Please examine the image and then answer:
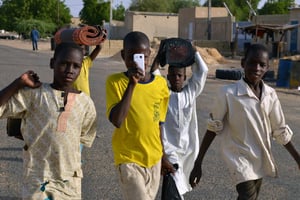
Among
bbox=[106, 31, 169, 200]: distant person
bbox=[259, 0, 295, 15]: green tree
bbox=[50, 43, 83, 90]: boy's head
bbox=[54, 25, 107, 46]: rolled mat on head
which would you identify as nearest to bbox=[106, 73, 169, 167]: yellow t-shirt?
bbox=[106, 31, 169, 200]: distant person

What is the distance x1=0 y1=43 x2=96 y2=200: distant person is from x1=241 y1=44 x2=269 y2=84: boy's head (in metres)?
1.24

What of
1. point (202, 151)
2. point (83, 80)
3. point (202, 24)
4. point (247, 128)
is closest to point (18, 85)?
point (202, 151)

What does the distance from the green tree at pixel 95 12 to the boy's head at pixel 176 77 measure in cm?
7600

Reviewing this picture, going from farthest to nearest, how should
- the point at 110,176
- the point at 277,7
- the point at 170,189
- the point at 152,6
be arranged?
the point at 152,6 < the point at 277,7 < the point at 110,176 < the point at 170,189

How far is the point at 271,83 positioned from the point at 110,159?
45.8 feet

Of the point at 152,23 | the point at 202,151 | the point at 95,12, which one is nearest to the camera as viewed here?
the point at 202,151

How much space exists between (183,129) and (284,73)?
1470cm

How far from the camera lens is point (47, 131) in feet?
10.5

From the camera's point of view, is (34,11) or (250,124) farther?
(34,11)

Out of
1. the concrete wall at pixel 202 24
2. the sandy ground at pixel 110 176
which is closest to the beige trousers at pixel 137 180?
the sandy ground at pixel 110 176

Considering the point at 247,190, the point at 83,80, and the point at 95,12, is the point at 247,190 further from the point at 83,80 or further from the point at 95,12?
the point at 95,12

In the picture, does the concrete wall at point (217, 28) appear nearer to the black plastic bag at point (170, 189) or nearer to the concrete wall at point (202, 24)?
the concrete wall at point (202, 24)

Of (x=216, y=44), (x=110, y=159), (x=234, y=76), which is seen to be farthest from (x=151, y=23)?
(x=110, y=159)

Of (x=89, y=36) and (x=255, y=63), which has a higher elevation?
(x=89, y=36)
